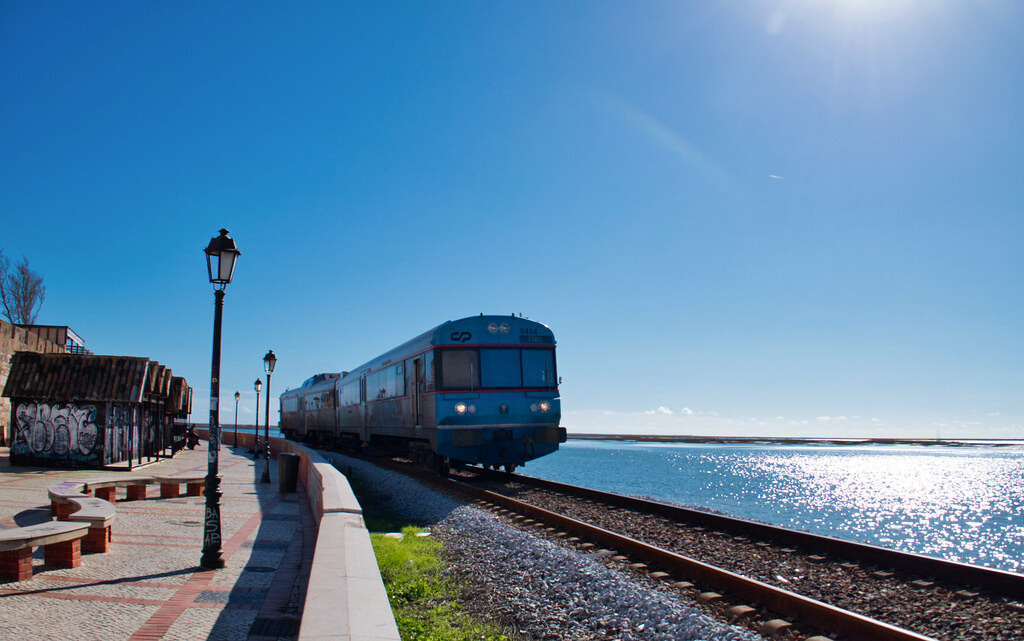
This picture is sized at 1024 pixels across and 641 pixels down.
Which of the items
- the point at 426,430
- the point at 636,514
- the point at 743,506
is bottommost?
the point at 743,506

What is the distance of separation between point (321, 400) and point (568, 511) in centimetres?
2168

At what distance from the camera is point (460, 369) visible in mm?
14242

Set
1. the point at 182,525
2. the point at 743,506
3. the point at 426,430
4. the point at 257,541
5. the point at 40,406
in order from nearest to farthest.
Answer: the point at 257,541 → the point at 182,525 → the point at 426,430 → the point at 40,406 → the point at 743,506

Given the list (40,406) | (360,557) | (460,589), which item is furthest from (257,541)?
(40,406)

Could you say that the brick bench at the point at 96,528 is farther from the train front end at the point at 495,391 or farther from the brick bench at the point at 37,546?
the train front end at the point at 495,391

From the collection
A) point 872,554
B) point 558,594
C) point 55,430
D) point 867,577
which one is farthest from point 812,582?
point 55,430

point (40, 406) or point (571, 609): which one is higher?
point (40, 406)

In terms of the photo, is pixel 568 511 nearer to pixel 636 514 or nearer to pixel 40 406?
pixel 636 514

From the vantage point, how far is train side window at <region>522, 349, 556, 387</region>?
48.8ft

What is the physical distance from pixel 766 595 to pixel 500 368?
31.2 feet

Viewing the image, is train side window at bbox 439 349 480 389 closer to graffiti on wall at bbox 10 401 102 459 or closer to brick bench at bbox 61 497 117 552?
brick bench at bbox 61 497 117 552

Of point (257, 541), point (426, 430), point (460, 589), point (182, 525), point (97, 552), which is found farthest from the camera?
point (426, 430)

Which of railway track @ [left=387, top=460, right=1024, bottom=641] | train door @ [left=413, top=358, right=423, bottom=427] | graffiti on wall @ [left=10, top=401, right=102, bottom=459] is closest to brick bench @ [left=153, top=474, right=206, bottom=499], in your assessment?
train door @ [left=413, top=358, right=423, bottom=427]

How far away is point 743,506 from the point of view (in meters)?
29.5
